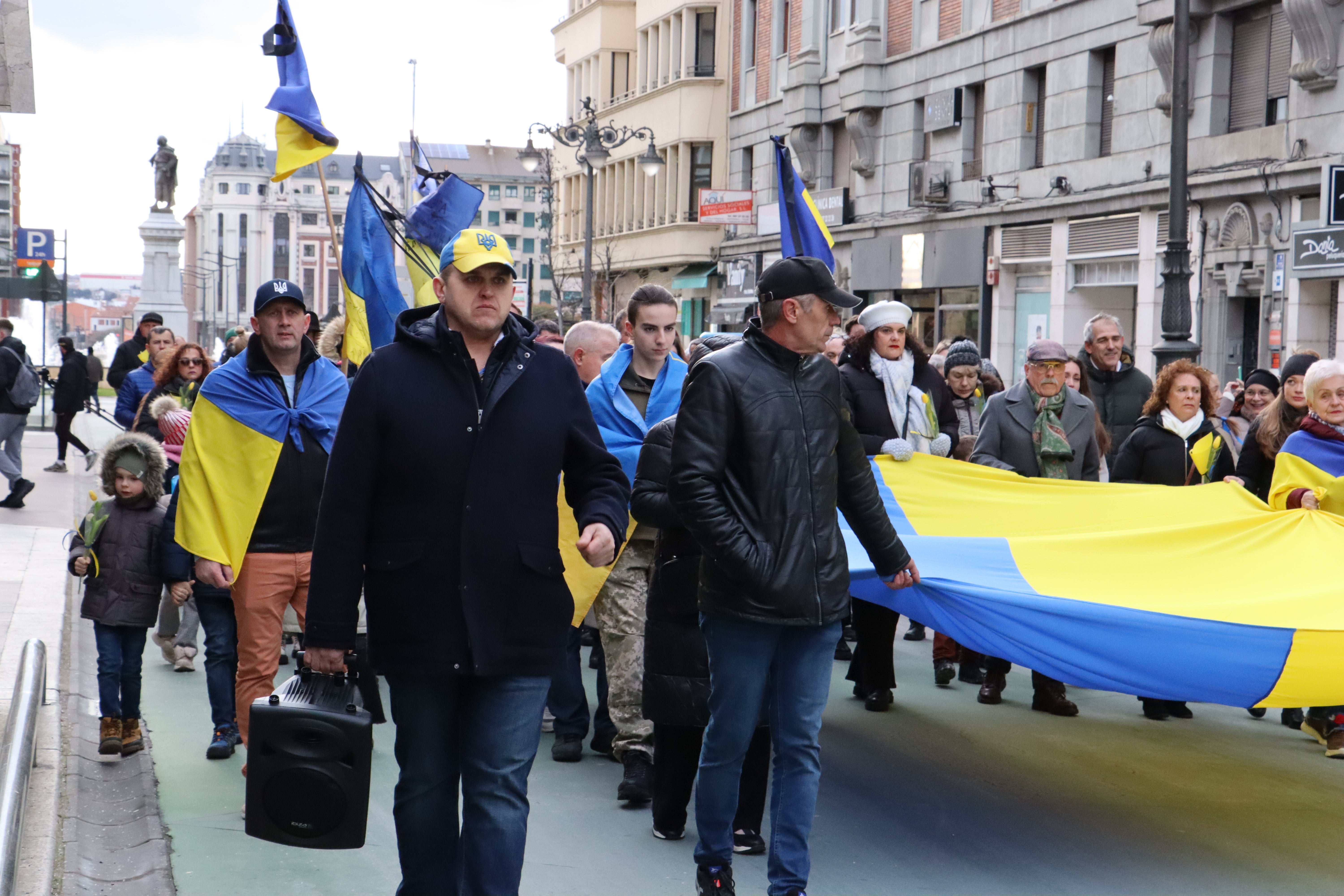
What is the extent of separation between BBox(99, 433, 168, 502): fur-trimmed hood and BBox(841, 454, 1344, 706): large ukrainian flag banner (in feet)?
10.9

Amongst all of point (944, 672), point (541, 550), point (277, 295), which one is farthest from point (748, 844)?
point (944, 672)

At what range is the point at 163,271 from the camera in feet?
173

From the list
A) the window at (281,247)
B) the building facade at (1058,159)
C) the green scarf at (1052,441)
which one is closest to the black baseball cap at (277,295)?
the green scarf at (1052,441)

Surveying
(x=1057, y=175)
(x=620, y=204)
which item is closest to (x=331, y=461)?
(x=1057, y=175)

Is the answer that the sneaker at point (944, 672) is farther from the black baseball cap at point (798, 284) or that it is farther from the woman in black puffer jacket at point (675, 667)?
the black baseball cap at point (798, 284)

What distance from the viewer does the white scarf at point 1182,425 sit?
29.7 ft

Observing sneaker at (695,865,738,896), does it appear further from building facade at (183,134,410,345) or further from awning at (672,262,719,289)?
building facade at (183,134,410,345)

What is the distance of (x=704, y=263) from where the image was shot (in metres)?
44.7

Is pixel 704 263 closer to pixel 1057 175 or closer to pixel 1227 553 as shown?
pixel 1057 175

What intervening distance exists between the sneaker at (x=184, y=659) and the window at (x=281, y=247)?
181767 millimetres

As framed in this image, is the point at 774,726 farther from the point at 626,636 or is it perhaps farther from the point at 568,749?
the point at 568,749

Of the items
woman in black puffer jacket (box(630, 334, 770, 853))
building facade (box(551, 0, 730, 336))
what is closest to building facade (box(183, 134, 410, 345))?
building facade (box(551, 0, 730, 336))

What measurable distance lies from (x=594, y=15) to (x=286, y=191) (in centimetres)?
13862

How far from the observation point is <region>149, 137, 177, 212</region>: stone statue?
2443 inches
